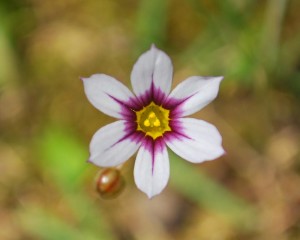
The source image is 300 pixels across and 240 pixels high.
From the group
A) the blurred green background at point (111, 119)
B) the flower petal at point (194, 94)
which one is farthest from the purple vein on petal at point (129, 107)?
the blurred green background at point (111, 119)

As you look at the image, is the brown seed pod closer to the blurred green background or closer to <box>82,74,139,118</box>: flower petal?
<box>82,74,139,118</box>: flower petal

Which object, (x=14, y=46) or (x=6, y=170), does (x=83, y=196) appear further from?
(x=14, y=46)

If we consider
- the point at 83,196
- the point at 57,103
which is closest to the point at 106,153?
the point at 83,196

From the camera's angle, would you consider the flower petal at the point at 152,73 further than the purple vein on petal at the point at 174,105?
No

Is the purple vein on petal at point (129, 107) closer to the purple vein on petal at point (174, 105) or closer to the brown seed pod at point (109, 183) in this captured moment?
the purple vein on petal at point (174, 105)

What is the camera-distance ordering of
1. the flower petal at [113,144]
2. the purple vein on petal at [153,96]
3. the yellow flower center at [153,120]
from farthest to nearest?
the yellow flower center at [153,120]
the purple vein on petal at [153,96]
the flower petal at [113,144]

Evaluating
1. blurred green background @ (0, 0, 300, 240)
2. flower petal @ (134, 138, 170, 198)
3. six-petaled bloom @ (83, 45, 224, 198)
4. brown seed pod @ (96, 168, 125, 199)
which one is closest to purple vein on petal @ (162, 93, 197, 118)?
six-petaled bloom @ (83, 45, 224, 198)
